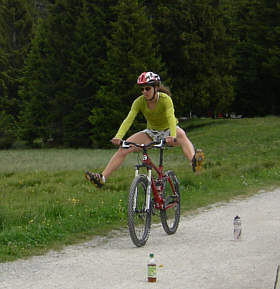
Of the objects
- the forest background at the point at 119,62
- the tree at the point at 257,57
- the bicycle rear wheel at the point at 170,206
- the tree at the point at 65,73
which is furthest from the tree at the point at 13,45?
the bicycle rear wheel at the point at 170,206

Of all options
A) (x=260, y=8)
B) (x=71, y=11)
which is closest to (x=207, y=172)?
(x=71, y=11)

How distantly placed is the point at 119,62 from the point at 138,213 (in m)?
33.8

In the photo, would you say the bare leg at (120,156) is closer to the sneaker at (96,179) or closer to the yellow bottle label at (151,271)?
the sneaker at (96,179)

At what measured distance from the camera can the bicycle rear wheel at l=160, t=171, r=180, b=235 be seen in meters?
8.72

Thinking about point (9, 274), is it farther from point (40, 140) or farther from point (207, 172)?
point (40, 140)

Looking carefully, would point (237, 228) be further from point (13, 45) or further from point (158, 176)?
point (13, 45)

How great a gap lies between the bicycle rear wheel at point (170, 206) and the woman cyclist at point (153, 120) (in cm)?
53

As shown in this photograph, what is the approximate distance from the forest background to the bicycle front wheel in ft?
105

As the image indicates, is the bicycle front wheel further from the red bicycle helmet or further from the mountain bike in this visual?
the red bicycle helmet

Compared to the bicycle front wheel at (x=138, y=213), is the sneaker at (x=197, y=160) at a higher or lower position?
higher

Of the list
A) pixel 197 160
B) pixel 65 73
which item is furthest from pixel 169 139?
pixel 65 73

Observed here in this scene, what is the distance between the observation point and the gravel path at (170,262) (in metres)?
6.03

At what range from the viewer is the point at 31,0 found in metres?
71.4

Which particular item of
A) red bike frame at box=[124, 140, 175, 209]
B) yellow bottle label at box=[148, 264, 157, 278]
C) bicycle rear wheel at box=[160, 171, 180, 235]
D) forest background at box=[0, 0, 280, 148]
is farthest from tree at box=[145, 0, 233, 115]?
yellow bottle label at box=[148, 264, 157, 278]
